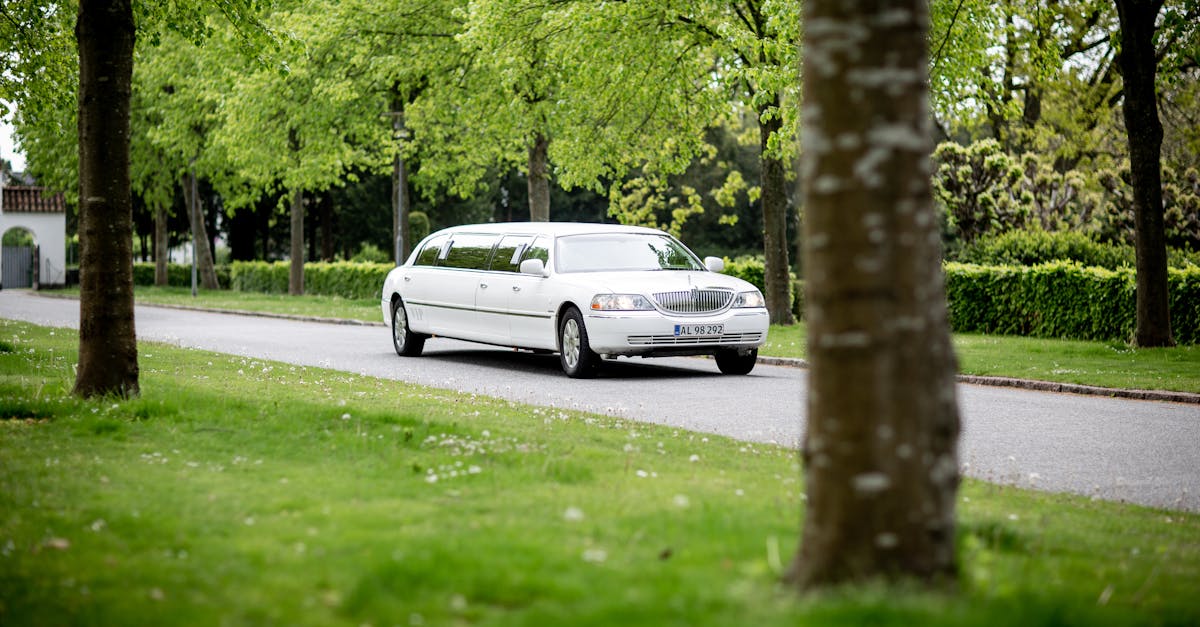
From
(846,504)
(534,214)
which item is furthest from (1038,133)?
(846,504)

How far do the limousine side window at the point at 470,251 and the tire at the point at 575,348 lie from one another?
2.05 m

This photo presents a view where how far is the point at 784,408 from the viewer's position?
39.3 ft

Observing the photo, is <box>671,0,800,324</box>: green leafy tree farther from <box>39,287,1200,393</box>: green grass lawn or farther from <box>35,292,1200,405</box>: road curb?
<box>35,292,1200,405</box>: road curb

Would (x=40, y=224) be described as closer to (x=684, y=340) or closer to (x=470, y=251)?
(x=470, y=251)

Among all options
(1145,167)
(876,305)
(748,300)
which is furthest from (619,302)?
(876,305)

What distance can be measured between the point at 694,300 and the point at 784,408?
306 centimetres

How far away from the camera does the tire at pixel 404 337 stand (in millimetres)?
18219

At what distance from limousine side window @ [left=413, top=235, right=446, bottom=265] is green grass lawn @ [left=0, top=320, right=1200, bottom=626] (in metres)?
8.76

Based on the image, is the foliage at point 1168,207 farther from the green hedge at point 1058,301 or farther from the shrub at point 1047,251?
the green hedge at point 1058,301

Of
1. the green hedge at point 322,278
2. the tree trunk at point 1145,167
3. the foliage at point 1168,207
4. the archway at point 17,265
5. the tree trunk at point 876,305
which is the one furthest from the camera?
the archway at point 17,265

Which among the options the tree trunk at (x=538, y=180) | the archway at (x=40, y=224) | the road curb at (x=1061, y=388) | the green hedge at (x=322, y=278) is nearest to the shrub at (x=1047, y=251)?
the tree trunk at (x=538, y=180)

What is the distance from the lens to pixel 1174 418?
11.8 metres

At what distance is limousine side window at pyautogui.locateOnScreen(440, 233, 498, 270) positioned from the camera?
55.4 ft

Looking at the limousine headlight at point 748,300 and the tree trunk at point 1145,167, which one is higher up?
the tree trunk at point 1145,167
